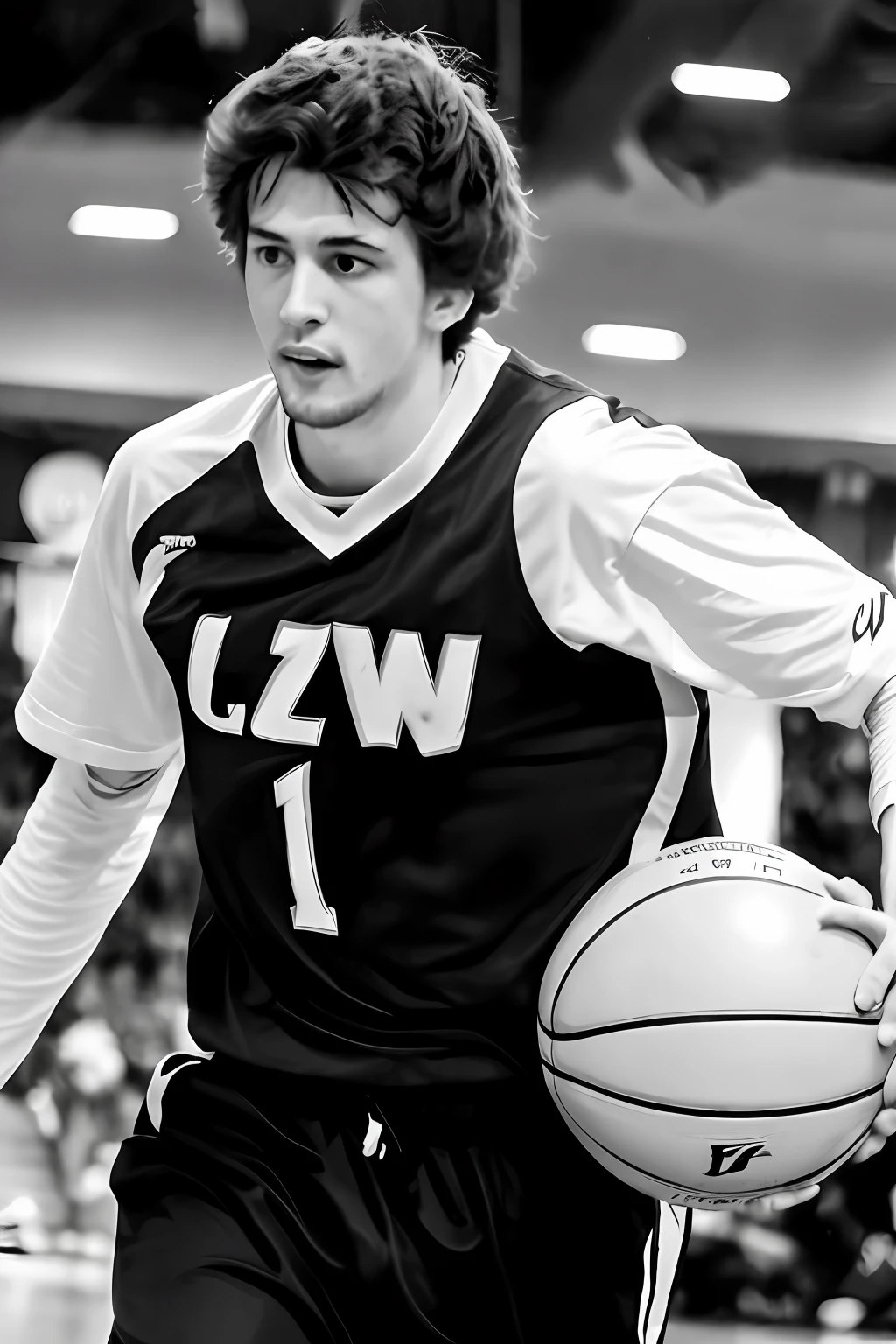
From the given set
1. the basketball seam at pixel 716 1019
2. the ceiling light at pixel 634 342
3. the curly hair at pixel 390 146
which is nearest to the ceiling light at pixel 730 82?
the ceiling light at pixel 634 342

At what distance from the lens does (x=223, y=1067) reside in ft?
Answer: 3.71

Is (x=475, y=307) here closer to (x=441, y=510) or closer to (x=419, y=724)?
(x=441, y=510)

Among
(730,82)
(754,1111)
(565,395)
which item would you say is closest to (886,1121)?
(754,1111)

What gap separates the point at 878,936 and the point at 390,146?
2.25 ft

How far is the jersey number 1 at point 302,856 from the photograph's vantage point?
1.10 m

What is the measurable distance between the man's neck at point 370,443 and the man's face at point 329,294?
25mm

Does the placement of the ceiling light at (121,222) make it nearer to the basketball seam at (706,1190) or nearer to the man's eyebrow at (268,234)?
the man's eyebrow at (268,234)

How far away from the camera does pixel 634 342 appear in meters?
1.69

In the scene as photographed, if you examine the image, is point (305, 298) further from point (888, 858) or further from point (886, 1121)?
point (886, 1121)

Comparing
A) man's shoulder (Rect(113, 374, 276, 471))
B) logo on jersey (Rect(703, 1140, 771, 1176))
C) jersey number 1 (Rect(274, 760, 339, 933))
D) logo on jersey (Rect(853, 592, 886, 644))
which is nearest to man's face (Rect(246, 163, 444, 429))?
man's shoulder (Rect(113, 374, 276, 471))

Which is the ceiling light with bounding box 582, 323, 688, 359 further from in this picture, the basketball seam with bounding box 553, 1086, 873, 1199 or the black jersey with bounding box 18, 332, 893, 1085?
the basketball seam with bounding box 553, 1086, 873, 1199

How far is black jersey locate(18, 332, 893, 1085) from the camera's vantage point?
102 cm

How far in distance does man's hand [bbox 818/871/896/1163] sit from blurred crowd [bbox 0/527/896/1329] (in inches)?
30.5

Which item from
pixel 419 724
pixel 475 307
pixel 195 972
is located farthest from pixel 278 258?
pixel 195 972
